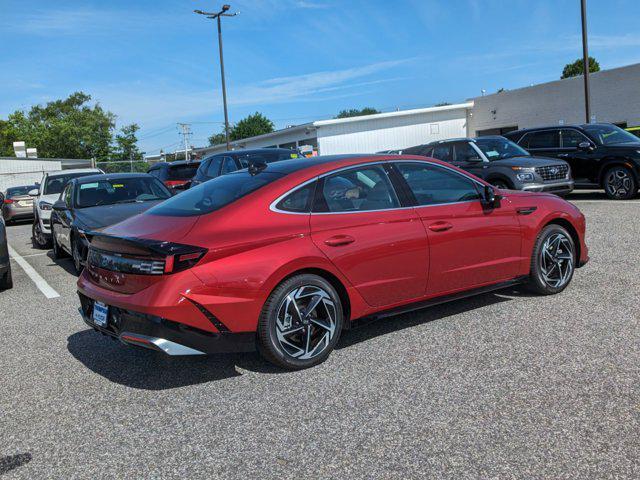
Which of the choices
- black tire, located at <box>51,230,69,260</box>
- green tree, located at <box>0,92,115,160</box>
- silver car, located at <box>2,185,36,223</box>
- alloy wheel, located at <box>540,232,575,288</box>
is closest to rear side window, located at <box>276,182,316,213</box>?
alloy wheel, located at <box>540,232,575,288</box>

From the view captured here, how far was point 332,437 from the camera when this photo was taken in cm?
329

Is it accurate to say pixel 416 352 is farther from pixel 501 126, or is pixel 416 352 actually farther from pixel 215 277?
pixel 501 126

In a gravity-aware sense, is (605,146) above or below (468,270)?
above

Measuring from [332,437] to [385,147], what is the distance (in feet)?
120

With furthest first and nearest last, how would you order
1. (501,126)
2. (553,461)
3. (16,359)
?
(501,126) → (16,359) → (553,461)

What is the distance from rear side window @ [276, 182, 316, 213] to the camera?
14.3 feet

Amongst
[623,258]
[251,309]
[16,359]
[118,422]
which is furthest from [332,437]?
[623,258]

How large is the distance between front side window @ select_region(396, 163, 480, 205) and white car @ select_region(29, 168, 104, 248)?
9691 millimetres

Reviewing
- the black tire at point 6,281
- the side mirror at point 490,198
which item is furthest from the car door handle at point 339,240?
the black tire at point 6,281

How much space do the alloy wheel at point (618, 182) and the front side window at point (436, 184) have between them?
9.69m

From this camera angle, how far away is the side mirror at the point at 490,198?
5293 millimetres

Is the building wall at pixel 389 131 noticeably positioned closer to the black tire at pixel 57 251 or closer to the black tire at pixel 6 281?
the black tire at pixel 57 251

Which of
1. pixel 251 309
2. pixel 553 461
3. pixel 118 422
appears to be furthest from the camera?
pixel 251 309

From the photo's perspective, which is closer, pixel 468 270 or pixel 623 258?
pixel 468 270
